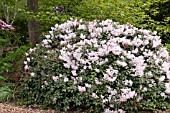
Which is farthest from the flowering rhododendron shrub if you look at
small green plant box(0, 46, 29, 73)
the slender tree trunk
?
the slender tree trunk

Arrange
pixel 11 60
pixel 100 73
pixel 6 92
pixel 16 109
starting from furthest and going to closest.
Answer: pixel 11 60, pixel 6 92, pixel 16 109, pixel 100 73

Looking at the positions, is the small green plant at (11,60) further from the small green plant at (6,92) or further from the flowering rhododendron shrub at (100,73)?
the flowering rhododendron shrub at (100,73)

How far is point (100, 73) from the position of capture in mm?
4070

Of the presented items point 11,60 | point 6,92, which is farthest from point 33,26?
point 6,92

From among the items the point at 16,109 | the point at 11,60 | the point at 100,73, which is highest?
the point at 100,73

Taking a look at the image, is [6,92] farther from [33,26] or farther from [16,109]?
[33,26]

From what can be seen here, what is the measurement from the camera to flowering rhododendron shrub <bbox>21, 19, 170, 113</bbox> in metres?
3.87

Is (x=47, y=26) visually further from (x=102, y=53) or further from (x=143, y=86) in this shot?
(x=143, y=86)

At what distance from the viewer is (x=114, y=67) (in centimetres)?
405

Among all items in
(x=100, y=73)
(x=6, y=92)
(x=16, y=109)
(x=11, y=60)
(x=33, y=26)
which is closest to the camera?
(x=100, y=73)

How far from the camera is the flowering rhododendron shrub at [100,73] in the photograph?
12.7ft

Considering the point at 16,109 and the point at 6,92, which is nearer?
the point at 16,109

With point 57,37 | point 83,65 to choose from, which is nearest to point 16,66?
point 57,37

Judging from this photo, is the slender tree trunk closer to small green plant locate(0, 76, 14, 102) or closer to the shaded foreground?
small green plant locate(0, 76, 14, 102)
